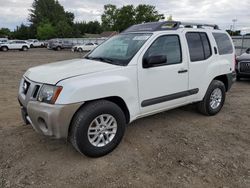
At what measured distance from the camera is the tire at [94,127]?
3096 millimetres

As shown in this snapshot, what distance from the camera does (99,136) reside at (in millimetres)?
3371

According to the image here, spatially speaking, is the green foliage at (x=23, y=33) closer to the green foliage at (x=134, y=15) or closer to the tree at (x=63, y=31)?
the tree at (x=63, y=31)

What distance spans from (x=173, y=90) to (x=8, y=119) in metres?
3.28

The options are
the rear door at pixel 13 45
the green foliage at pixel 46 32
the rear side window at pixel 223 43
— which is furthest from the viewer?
the green foliage at pixel 46 32

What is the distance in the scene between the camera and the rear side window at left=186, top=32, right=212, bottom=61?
173 inches

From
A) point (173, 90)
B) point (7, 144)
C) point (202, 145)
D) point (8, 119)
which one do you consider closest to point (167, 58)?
point (173, 90)

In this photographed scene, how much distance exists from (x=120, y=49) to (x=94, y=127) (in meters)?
1.46

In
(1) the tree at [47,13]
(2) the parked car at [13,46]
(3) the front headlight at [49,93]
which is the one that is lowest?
(3) the front headlight at [49,93]

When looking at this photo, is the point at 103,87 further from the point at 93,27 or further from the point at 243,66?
the point at 93,27

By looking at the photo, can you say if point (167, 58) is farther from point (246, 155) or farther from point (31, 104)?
point (31, 104)

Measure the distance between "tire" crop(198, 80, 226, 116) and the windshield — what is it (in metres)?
1.85

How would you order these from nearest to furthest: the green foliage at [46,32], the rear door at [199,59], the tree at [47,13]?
1. the rear door at [199,59]
2. the green foliage at [46,32]
3. the tree at [47,13]

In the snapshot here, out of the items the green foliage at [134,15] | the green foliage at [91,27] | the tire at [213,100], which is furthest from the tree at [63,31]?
the tire at [213,100]

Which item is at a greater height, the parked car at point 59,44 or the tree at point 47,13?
the tree at point 47,13
